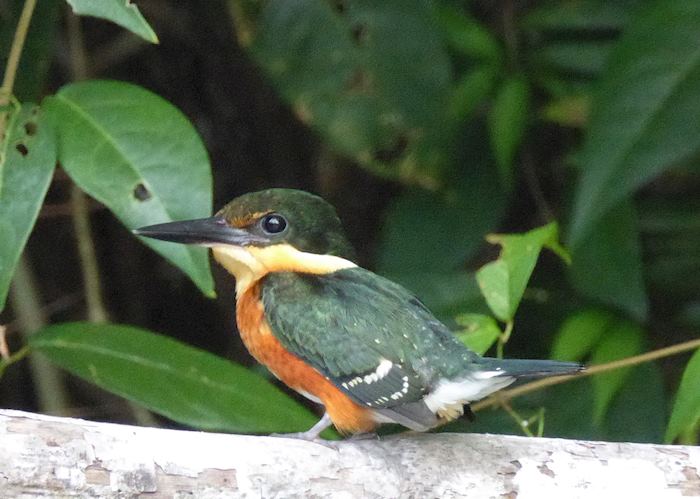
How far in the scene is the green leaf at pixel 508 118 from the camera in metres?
2.46

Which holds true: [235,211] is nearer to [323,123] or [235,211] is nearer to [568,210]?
[323,123]

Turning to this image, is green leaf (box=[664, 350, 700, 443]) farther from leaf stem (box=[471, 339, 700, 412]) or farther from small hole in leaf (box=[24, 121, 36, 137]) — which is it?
small hole in leaf (box=[24, 121, 36, 137])

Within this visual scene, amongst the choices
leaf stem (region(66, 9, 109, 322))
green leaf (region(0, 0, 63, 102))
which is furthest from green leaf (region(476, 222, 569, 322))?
leaf stem (region(66, 9, 109, 322))

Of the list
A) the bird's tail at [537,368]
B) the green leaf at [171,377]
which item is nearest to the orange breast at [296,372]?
the green leaf at [171,377]

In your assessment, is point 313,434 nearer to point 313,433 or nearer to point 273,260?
point 313,433

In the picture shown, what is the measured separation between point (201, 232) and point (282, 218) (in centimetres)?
14

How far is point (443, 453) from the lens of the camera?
1.62 m

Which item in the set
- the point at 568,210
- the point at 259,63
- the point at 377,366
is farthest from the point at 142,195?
the point at 568,210

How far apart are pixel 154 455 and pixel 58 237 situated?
6.46ft

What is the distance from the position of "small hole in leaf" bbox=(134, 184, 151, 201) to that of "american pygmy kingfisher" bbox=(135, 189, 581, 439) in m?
0.07

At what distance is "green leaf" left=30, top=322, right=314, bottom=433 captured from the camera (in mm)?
1888

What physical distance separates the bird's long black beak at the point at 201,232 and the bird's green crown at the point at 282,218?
0.01 metres

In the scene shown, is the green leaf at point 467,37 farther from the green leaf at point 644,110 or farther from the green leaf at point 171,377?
the green leaf at point 171,377

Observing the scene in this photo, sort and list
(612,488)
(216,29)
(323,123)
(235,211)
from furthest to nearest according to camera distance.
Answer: (216,29) < (323,123) < (235,211) < (612,488)
